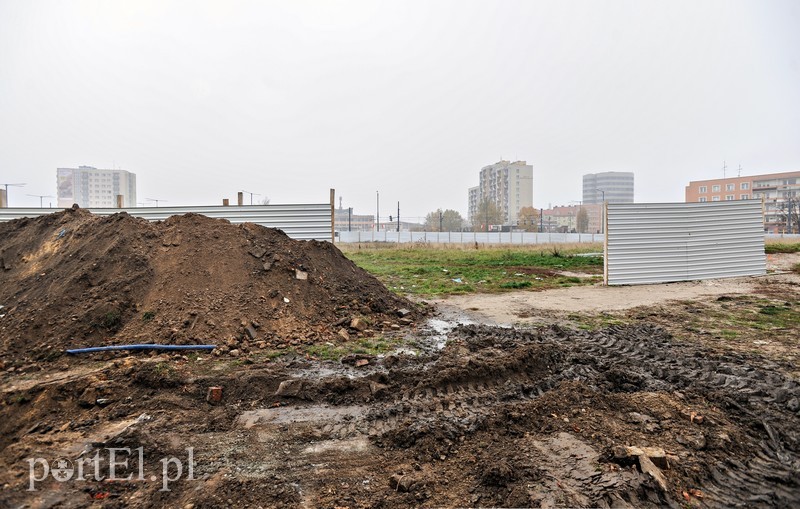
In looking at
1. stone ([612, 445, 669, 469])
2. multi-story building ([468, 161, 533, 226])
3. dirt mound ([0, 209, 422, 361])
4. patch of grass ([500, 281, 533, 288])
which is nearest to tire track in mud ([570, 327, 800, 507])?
stone ([612, 445, 669, 469])

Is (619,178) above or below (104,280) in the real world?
above

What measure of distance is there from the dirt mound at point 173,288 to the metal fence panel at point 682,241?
7.91 m

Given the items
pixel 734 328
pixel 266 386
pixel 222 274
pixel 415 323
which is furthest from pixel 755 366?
pixel 222 274

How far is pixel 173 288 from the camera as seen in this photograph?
259 inches

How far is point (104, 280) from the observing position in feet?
21.3

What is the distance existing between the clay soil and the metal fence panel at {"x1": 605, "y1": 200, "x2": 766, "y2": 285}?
4.81 m

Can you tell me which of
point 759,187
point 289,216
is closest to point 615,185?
A: point 759,187

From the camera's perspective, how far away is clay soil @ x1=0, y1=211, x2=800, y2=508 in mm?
2678

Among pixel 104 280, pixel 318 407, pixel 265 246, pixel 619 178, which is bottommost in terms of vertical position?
pixel 318 407

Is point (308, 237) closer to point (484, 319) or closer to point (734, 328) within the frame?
point (484, 319)

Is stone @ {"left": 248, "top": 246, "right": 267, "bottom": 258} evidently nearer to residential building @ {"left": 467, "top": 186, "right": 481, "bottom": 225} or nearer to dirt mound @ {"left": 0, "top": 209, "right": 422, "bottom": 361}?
dirt mound @ {"left": 0, "top": 209, "right": 422, "bottom": 361}

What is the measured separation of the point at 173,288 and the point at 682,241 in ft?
46.2

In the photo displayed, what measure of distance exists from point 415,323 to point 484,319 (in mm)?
1463

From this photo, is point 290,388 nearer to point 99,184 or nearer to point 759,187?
point 759,187
